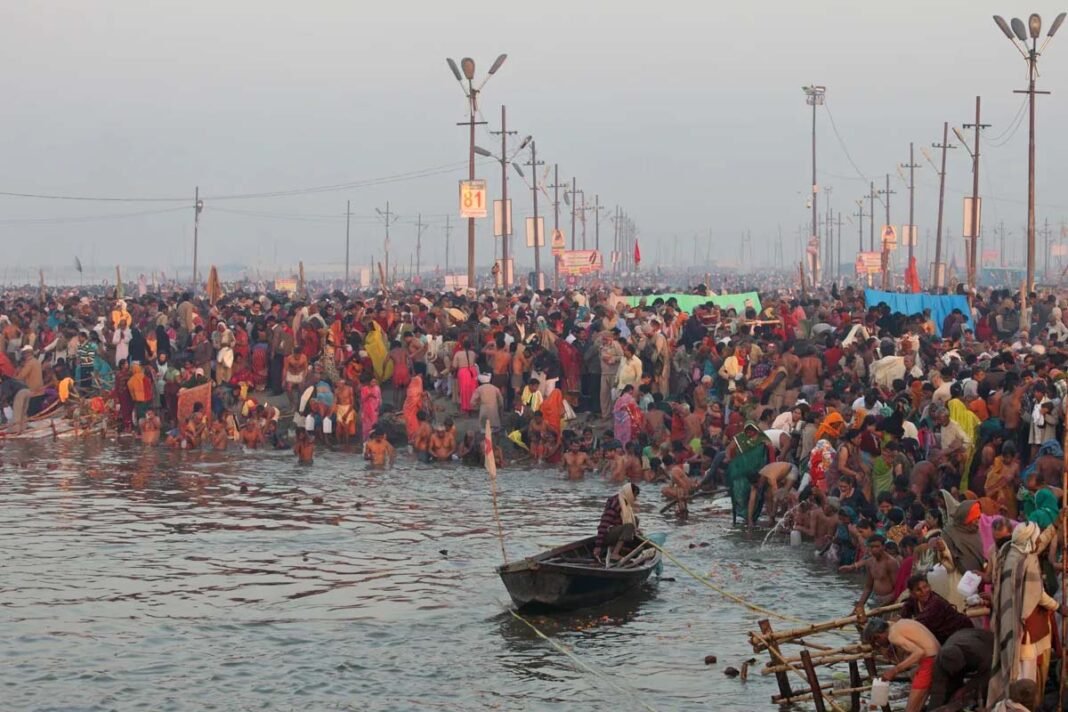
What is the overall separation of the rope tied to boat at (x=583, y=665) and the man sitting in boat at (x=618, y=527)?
1515 millimetres

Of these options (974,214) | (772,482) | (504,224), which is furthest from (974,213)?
(772,482)

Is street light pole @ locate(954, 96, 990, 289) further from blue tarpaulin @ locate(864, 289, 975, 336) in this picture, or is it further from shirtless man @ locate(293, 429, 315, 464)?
shirtless man @ locate(293, 429, 315, 464)

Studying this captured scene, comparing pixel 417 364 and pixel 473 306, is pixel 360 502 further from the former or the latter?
pixel 473 306

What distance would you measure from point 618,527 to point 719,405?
7.11 metres

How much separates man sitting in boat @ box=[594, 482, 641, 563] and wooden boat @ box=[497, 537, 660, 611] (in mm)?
448

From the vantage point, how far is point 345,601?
20.0m

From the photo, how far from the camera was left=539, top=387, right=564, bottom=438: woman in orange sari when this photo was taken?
2923cm

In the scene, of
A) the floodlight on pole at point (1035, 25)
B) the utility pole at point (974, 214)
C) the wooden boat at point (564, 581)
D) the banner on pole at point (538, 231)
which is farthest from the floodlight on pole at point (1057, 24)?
the banner on pole at point (538, 231)

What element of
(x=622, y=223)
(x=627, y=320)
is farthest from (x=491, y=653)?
(x=622, y=223)

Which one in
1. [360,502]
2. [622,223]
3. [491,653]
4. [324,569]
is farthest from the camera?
[622,223]

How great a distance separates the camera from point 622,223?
150000mm

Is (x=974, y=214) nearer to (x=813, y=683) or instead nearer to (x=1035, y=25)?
(x=1035, y=25)

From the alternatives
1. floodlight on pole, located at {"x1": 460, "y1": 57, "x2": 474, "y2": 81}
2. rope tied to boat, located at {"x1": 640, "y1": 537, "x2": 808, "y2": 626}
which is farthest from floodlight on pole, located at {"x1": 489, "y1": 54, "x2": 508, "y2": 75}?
rope tied to boat, located at {"x1": 640, "y1": 537, "x2": 808, "y2": 626}

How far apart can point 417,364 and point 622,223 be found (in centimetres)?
11898
